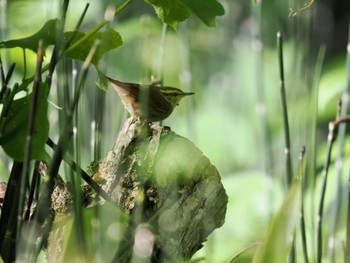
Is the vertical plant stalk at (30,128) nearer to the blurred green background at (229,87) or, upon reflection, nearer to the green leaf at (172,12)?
the green leaf at (172,12)

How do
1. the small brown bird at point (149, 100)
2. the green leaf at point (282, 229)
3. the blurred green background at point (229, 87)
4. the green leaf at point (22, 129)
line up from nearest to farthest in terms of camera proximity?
the green leaf at point (282, 229)
the green leaf at point (22, 129)
the small brown bird at point (149, 100)
the blurred green background at point (229, 87)

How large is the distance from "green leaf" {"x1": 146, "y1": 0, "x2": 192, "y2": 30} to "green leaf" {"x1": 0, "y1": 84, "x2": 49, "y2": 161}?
0.13 metres

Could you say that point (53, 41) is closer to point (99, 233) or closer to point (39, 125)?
point (39, 125)

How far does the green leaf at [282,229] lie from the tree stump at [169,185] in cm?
22

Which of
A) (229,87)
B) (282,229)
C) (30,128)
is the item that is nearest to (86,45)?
(30,128)

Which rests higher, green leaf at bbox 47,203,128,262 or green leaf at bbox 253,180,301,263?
green leaf at bbox 47,203,128,262

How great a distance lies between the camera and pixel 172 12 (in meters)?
0.61

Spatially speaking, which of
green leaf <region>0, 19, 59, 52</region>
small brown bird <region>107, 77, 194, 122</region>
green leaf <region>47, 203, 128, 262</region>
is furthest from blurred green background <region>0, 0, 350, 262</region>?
green leaf <region>47, 203, 128, 262</region>

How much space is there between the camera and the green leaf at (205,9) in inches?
22.4

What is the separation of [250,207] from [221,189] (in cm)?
77

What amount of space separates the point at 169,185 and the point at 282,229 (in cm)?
25

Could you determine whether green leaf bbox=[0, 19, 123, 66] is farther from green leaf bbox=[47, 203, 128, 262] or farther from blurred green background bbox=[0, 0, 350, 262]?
blurred green background bbox=[0, 0, 350, 262]

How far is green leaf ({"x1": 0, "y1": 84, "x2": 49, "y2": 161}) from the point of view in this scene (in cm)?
51

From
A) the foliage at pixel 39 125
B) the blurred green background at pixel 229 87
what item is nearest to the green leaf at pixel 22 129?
the foliage at pixel 39 125
